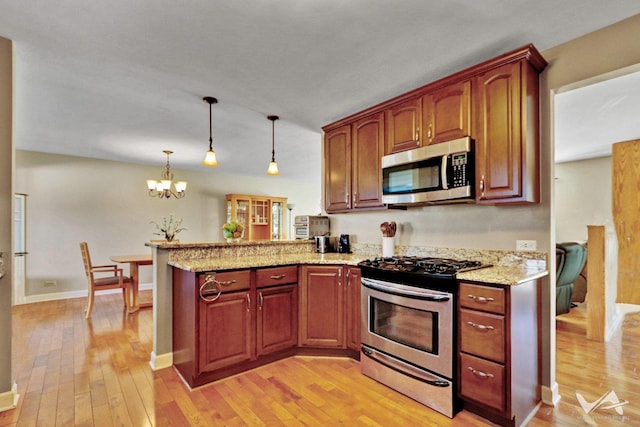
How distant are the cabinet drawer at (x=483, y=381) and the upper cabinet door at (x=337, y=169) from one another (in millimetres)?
1771

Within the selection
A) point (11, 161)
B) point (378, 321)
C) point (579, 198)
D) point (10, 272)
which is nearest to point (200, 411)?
point (378, 321)

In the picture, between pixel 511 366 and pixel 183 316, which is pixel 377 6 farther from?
pixel 183 316

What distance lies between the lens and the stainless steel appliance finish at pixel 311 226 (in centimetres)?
352

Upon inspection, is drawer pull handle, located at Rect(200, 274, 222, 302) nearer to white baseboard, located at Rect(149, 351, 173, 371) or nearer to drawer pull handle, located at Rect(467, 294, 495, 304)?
white baseboard, located at Rect(149, 351, 173, 371)

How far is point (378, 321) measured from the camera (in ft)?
7.68

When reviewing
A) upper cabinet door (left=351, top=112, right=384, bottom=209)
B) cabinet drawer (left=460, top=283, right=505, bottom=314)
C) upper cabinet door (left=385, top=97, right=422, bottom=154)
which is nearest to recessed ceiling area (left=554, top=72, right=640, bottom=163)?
upper cabinet door (left=385, top=97, right=422, bottom=154)

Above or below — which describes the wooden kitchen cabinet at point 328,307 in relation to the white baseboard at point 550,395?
above

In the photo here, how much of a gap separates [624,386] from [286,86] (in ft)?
11.4

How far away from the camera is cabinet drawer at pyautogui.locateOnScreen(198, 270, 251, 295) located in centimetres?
222

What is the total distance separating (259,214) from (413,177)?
5.16 meters

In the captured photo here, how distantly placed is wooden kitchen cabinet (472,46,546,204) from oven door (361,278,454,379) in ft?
2.74

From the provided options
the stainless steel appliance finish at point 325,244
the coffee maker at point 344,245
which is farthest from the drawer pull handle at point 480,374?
the stainless steel appliance finish at point 325,244

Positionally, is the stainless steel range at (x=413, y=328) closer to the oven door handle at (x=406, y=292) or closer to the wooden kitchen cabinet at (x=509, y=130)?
the oven door handle at (x=406, y=292)

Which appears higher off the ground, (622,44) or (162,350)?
(622,44)
